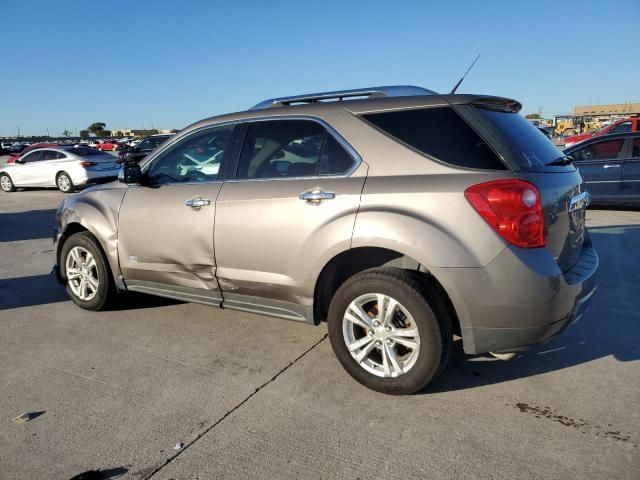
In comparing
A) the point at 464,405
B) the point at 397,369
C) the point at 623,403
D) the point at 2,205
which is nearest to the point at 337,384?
the point at 397,369

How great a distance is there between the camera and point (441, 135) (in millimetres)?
3027

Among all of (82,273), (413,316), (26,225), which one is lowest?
(26,225)

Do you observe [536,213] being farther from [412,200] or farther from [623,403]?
[623,403]

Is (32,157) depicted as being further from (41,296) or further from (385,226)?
(385,226)

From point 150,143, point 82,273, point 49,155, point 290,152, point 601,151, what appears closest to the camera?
point 290,152

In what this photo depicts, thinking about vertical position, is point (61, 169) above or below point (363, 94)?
below

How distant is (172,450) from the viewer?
261 centimetres

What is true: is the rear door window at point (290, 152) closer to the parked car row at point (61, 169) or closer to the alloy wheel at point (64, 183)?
the parked car row at point (61, 169)

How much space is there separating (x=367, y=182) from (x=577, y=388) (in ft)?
6.03

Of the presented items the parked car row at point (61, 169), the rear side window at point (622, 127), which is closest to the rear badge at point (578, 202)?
the parked car row at point (61, 169)

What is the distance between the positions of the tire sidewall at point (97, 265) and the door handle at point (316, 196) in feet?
7.31

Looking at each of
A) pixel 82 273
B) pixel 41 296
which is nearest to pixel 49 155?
pixel 41 296

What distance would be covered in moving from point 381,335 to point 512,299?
0.80 metres

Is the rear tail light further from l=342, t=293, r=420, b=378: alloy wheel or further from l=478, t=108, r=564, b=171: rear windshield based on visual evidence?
l=342, t=293, r=420, b=378: alloy wheel
